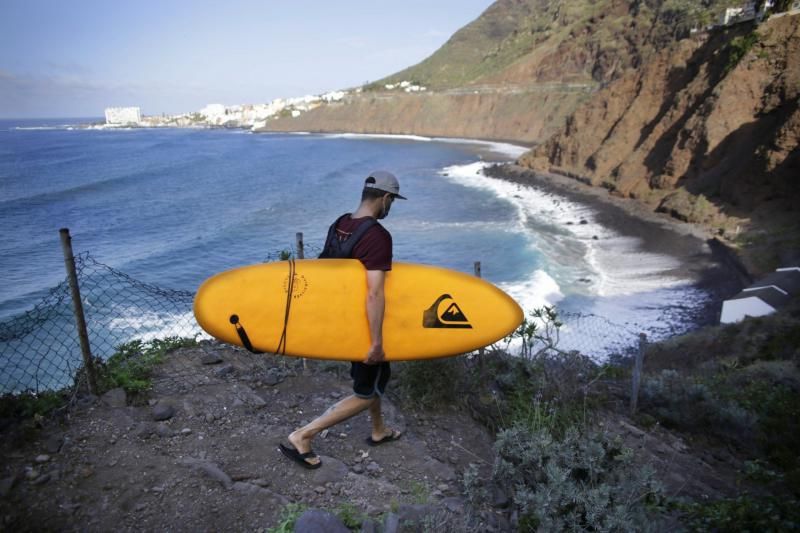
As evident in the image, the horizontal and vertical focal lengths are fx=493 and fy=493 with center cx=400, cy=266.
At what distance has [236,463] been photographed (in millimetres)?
3432

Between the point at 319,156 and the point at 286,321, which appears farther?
the point at 319,156

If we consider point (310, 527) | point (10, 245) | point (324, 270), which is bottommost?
point (10, 245)

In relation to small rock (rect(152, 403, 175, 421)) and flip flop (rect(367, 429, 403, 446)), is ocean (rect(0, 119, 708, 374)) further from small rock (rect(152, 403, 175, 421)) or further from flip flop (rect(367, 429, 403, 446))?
flip flop (rect(367, 429, 403, 446))

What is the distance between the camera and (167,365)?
4.74 m

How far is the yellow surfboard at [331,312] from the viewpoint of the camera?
3.52 meters

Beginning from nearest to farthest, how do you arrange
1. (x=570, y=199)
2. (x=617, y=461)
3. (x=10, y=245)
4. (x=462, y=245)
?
(x=617, y=461) → (x=10, y=245) → (x=462, y=245) → (x=570, y=199)

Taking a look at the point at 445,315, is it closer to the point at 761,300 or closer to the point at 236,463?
the point at 236,463

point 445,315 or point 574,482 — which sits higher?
point 445,315

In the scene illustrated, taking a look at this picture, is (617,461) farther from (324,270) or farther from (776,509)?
(324,270)

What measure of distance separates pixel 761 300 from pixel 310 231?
68.6ft

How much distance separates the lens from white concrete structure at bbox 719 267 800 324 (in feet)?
40.8

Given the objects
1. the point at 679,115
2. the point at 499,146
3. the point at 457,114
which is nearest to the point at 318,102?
the point at 457,114

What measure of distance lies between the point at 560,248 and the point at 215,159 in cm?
5441

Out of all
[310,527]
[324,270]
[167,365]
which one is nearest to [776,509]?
[310,527]
